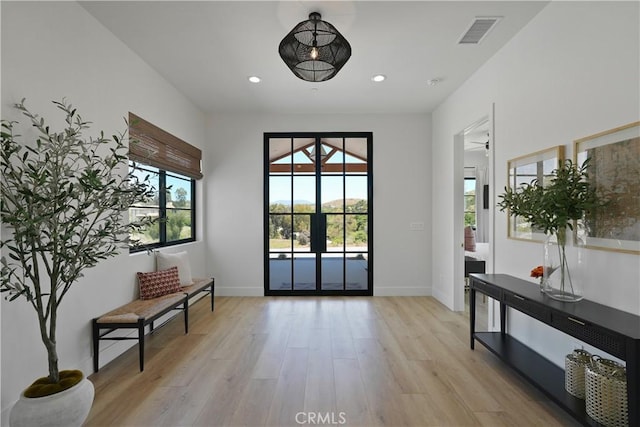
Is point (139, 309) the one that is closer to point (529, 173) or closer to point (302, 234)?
point (302, 234)

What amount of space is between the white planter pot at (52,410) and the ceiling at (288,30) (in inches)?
104

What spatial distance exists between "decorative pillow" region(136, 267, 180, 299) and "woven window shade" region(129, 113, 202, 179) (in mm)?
1128

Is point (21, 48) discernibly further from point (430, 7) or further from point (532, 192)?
point (532, 192)

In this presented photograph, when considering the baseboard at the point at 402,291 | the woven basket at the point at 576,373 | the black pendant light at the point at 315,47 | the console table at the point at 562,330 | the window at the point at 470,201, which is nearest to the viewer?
the console table at the point at 562,330

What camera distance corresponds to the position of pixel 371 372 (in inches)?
97.2

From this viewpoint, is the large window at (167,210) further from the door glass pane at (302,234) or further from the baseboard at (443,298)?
the baseboard at (443,298)

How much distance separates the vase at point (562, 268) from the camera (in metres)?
2.03

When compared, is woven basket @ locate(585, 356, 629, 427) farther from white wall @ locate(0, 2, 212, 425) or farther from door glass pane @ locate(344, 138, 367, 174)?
door glass pane @ locate(344, 138, 367, 174)

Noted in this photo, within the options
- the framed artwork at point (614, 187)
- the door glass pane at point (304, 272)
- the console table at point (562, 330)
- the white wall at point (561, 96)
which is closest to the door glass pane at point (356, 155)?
the door glass pane at point (304, 272)

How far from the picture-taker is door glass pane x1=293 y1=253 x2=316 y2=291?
4828 mm

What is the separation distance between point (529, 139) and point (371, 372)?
2337mm

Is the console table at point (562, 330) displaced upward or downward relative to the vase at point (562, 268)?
downward

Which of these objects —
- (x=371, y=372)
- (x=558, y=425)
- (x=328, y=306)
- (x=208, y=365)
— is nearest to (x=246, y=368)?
(x=208, y=365)

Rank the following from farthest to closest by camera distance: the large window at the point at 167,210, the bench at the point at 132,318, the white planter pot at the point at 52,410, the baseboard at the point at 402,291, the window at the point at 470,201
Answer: the window at the point at 470,201 → the baseboard at the point at 402,291 → the large window at the point at 167,210 → the bench at the point at 132,318 → the white planter pot at the point at 52,410
